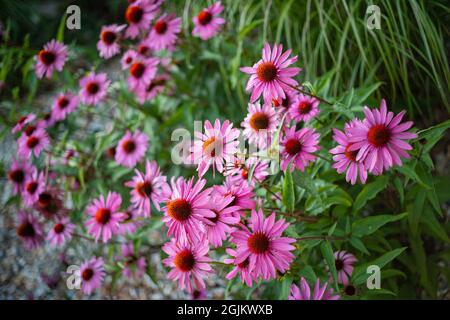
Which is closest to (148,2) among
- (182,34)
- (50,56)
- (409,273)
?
(182,34)

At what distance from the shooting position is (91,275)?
1.27 meters

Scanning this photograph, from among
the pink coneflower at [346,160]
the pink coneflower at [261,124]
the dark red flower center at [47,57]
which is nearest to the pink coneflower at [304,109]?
the pink coneflower at [261,124]

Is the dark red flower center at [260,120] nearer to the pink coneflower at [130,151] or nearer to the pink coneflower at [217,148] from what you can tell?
the pink coneflower at [217,148]

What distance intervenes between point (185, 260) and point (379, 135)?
0.41m

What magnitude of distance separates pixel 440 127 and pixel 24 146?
1112 millimetres

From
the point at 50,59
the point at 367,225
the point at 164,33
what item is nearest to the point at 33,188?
the point at 50,59

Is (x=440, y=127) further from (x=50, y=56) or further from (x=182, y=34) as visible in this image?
(x=50, y=56)

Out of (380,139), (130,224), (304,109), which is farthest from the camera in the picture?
(130,224)

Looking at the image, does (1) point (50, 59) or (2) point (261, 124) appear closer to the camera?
(2) point (261, 124)

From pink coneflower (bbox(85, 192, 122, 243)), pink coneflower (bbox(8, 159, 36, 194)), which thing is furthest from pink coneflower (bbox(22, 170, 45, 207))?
pink coneflower (bbox(85, 192, 122, 243))

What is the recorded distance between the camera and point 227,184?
885 mm

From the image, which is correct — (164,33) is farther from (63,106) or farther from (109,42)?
(63,106)

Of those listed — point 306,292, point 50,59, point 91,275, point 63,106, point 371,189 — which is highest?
point 50,59

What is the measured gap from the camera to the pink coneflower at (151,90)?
58.4 inches
